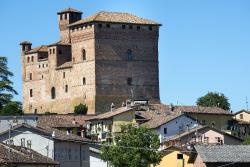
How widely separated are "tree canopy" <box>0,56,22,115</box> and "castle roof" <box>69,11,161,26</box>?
16699mm

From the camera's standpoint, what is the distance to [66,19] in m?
150

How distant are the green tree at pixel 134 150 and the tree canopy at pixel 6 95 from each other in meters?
41.0

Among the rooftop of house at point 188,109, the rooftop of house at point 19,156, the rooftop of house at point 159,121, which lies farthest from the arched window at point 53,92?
the rooftop of house at point 19,156

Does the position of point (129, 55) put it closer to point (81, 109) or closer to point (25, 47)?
point (81, 109)

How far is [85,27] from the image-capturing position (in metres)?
139

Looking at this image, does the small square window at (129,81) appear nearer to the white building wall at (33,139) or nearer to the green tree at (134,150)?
the green tree at (134,150)

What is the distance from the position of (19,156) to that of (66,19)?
9777cm

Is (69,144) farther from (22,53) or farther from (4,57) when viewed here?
(22,53)

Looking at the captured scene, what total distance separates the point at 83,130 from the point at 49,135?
87.4 ft

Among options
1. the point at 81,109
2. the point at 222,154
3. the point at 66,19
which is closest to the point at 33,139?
the point at 222,154

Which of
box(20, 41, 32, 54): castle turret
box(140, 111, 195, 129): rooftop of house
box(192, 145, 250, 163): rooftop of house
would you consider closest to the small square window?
box(20, 41, 32, 54): castle turret

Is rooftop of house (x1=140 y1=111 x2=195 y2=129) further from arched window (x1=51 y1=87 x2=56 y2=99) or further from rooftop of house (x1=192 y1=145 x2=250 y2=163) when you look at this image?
arched window (x1=51 y1=87 x2=56 y2=99)

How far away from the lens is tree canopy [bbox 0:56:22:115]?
109m

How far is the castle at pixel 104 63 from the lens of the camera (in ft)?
447
